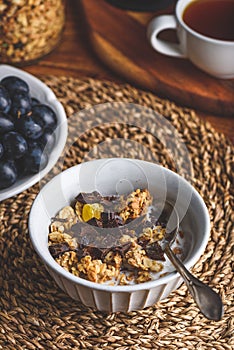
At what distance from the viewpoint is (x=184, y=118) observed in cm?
140

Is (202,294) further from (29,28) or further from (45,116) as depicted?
(29,28)

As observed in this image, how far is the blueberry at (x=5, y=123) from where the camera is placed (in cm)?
119

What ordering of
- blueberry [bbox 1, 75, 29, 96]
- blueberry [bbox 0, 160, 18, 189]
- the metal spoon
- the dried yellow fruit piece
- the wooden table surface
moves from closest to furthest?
the metal spoon, the dried yellow fruit piece, blueberry [bbox 0, 160, 18, 189], blueberry [bbox 1, 75, 29, 96], the wooden table surface

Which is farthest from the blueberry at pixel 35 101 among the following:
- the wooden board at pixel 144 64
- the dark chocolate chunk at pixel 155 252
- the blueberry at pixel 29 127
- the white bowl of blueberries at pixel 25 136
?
the dark chocolate chunk at pixel 155 252

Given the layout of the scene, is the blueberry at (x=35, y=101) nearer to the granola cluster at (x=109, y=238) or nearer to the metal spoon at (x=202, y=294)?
the granola cluster at (x=109, y=238)

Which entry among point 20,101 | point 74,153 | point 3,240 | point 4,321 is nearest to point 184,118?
point 74,153

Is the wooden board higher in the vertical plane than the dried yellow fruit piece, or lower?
lower

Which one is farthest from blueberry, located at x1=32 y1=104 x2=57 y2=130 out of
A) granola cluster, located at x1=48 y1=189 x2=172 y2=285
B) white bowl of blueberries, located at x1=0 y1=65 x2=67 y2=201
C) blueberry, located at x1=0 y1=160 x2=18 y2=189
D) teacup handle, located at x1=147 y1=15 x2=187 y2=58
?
teacup handle, located at x1=147 y1=15 x2=187 y2=58

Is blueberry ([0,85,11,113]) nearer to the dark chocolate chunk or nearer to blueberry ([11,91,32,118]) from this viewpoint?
blueberry ([11,91,32,118])

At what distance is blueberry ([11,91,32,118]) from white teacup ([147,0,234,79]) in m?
0.38

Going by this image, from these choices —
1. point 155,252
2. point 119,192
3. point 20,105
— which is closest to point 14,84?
point 20,105

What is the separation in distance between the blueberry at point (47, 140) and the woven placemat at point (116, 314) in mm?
72

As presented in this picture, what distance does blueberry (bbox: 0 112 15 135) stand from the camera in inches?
46.8

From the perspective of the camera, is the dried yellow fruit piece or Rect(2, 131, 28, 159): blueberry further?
Rect(2, 131, 28, 159): blueberry
